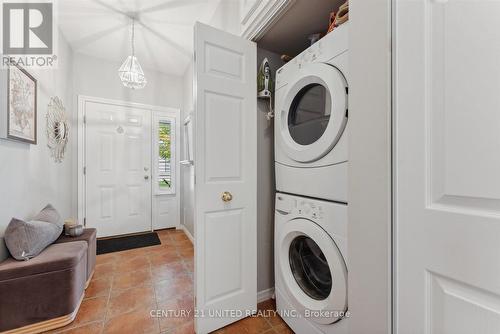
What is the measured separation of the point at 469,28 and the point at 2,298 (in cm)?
246

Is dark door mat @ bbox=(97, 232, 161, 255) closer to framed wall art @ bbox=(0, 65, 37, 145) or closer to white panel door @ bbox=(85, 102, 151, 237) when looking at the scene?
white panel door @ bbox=(85, 102, 151, 237)

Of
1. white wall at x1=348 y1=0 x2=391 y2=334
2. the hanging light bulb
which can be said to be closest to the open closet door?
white wall at x1=348 y1=0 x2=391 y2=334

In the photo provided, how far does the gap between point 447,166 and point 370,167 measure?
0.20m

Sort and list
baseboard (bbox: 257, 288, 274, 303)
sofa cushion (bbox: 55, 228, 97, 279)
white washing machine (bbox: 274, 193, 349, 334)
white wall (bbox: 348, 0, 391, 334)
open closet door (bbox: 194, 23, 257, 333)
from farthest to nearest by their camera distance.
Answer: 1. sofa cushion (bbox: 55, 228, 97, 279)
2. baseboard (bbox: 257, 288, 274, 303)
3. open closet door (bbox: 194, 23, 257, 333)
4. white washing machine (bbox: 274, 193, 349, 334)
5. white wall (bbox: 348, 0, 391, 334)

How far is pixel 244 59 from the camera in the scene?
1473 millimetres

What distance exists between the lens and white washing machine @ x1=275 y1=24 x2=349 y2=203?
3.18ft

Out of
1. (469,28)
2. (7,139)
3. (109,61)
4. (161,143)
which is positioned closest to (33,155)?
(7,139)

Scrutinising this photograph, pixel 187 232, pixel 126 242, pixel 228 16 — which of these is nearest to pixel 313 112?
pixel 228 16

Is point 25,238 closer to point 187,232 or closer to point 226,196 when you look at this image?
point 226,196

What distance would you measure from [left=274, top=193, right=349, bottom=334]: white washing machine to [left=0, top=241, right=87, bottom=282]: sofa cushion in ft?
4.70

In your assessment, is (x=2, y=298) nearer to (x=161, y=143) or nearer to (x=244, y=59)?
(x=244, y=59)

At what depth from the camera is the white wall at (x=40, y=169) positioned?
59.0 inches

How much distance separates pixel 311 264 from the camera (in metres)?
1.29

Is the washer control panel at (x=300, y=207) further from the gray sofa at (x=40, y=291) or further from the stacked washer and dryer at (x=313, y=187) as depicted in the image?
the gray sofa at (x=40, y=291)
